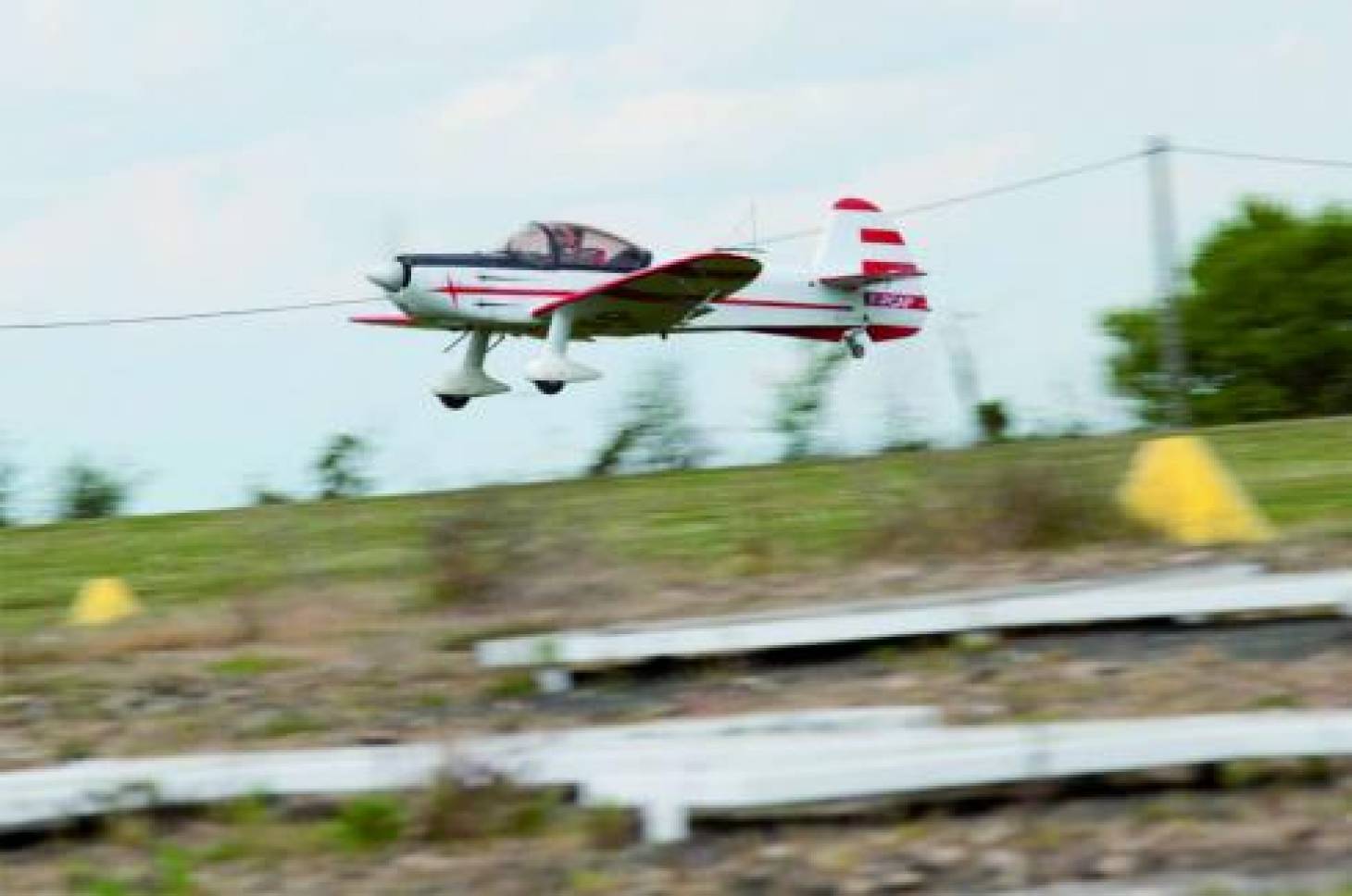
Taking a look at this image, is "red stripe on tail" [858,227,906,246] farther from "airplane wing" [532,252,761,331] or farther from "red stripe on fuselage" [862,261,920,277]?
"airplane wing" [532,252,761,331]

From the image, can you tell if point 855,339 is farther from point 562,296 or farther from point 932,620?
point 932,620

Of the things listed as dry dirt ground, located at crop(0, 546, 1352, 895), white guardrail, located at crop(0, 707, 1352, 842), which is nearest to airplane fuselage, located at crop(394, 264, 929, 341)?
dry dirt ground, located at crop(0, 546, 1352, 895)

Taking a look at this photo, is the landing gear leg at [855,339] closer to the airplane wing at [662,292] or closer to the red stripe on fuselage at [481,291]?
the airplane wing at [662,292]

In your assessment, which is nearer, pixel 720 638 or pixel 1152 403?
pixel 720 638

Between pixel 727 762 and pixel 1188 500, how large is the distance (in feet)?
18.0

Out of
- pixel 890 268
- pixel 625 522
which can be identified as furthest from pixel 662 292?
pixel 625 522

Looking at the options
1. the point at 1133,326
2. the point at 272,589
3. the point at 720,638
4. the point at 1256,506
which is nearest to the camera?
the point at 720,638

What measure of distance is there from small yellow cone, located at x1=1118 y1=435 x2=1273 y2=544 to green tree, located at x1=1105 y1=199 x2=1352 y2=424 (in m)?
25.5

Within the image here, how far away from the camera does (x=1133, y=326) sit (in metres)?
48.8

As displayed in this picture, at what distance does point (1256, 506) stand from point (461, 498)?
187 inches

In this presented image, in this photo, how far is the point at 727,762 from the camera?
838 centimetres

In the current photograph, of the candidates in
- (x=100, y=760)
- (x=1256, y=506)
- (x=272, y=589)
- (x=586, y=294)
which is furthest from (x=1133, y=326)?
(x=100, y=760)

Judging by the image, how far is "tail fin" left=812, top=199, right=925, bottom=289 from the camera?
109 ft

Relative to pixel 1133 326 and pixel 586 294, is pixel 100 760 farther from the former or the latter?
pixel 1133 326
